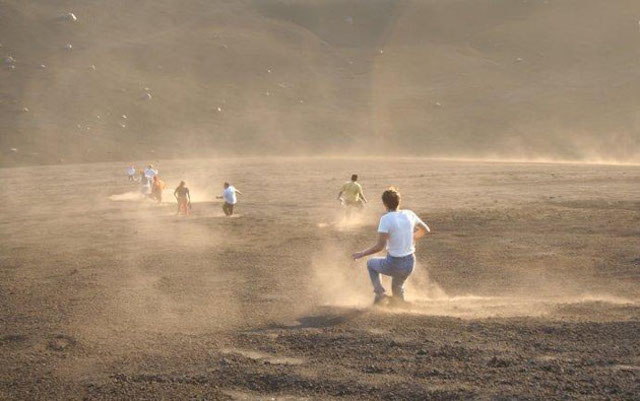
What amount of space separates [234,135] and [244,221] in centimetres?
5148

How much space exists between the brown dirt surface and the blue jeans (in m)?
0.35

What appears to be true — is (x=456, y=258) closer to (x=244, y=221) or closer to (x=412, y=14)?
(x=244, y=221)

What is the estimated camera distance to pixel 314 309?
1047 centimetres

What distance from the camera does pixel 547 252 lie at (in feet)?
49.8

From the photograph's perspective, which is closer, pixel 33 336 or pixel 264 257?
pixel 33 336

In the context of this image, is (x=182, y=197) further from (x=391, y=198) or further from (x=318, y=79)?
(x=318, y=79)

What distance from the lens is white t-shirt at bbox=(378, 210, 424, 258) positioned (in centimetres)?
978

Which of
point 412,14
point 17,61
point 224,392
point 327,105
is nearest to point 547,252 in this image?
point 224,392

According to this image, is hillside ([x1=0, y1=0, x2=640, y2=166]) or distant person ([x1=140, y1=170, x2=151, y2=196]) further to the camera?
hillside ([x1=0, y1=0, x2=640, y2=166])

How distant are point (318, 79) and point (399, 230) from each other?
7766cm

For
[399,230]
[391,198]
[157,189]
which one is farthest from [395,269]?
[157,189]

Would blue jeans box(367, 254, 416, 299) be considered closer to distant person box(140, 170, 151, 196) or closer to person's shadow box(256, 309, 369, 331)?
person's shadow box(256, 309, 369, 331)

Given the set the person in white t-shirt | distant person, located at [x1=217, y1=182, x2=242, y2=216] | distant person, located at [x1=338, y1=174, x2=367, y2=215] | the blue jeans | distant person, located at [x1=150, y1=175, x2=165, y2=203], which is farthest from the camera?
distant person, located at [x1=150, y1=175, x2=165, y2=203]

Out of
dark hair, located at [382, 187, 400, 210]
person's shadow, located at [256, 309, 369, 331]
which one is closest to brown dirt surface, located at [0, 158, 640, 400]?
person's shadow, located at [256, 309, 369, 331]
